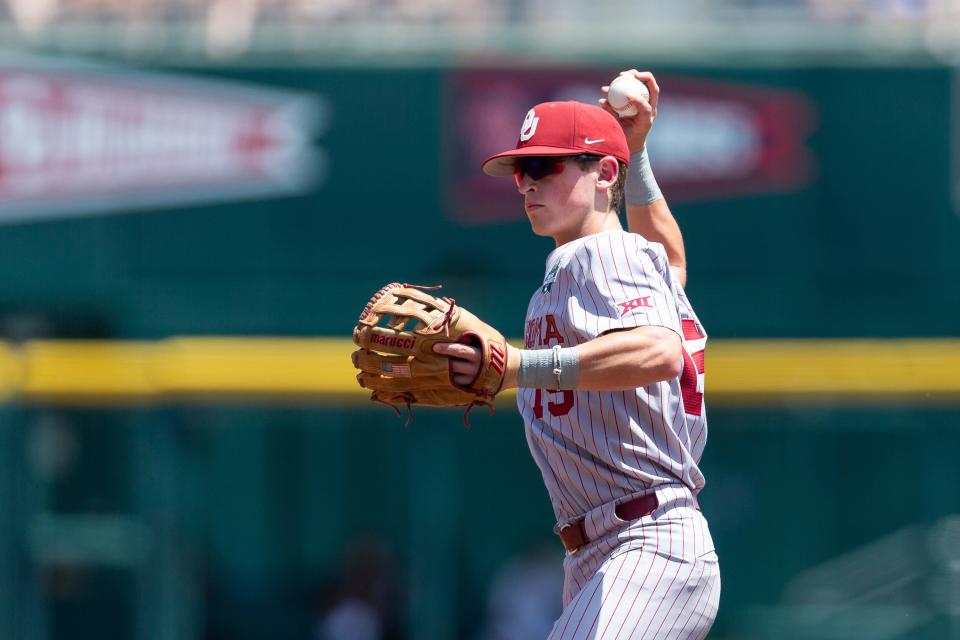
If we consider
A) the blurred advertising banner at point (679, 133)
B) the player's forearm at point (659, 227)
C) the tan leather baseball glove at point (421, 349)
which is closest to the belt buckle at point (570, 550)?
the tan leather baseball glove at point (421, 349)

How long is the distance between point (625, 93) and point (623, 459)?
2.89 ft

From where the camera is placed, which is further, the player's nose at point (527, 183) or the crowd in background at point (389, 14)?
the crowd in background at point (389, 14)

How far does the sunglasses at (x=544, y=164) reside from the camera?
3.16m

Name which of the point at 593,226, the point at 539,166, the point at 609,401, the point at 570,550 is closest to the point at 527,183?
the point at 539,166

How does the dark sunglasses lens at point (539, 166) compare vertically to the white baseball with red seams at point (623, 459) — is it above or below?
above

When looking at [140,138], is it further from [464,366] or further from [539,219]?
[464,366]

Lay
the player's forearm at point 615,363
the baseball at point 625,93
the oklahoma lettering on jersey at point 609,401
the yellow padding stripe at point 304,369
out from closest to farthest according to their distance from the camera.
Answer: the player's forearm at point 615,363
the oklahoma lettering on jersey at point 609,401
the baseball at point 625,93
the yellow padding stripe at point 304,369

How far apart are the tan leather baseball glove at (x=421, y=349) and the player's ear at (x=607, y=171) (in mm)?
489

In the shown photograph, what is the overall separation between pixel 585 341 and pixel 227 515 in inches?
294

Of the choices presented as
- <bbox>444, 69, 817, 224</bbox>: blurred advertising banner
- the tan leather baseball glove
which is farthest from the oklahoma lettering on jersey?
<bbox>444, 69, 817, 224</bbox>: blurred advertising banner

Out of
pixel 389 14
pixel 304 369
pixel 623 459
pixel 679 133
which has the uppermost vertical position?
pixel 389 14

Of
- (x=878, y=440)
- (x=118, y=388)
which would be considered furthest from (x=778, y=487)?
(x=118, y=388)

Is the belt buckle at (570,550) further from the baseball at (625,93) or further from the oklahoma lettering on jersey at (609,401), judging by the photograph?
the baseball at (625,93)

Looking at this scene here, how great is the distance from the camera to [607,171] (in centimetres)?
321
